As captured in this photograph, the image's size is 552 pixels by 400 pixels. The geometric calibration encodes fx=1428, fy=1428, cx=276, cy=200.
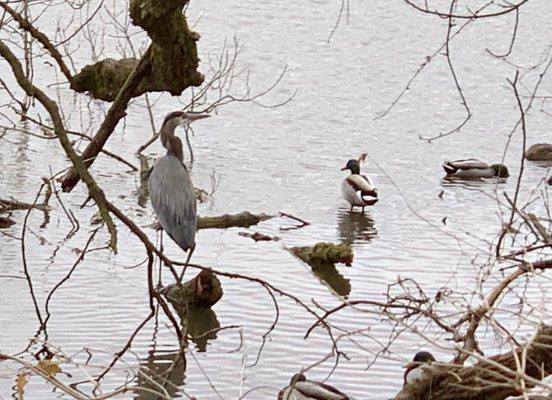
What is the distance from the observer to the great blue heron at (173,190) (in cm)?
815

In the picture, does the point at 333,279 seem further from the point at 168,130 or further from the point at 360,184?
the point at 168,130

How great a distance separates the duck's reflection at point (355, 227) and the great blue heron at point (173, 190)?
515cm

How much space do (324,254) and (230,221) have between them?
59.5 inches

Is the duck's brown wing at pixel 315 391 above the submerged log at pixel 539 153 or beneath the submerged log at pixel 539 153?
beneath

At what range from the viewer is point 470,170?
16375 millimetres

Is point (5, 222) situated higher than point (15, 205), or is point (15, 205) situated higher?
point (15, 205)

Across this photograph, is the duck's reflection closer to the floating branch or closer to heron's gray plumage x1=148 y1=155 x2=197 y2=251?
the floating branch

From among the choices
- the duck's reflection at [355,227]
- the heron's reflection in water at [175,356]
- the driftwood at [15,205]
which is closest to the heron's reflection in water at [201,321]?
the heron's reflection in water at [175,356]

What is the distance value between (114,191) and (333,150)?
3.83 meters

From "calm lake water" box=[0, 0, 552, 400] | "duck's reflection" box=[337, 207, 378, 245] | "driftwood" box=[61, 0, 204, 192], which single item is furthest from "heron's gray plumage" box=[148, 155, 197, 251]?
"duck's reflection" box=[337, 207, 378, 245]

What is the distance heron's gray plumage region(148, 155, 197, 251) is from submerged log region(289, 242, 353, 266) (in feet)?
12.9

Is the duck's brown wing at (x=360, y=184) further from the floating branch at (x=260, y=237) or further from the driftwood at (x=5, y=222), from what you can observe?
the driftwood at (x=5, y=222)

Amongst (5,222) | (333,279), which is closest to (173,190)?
(333,279)

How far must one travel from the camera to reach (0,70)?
66.6 feet
